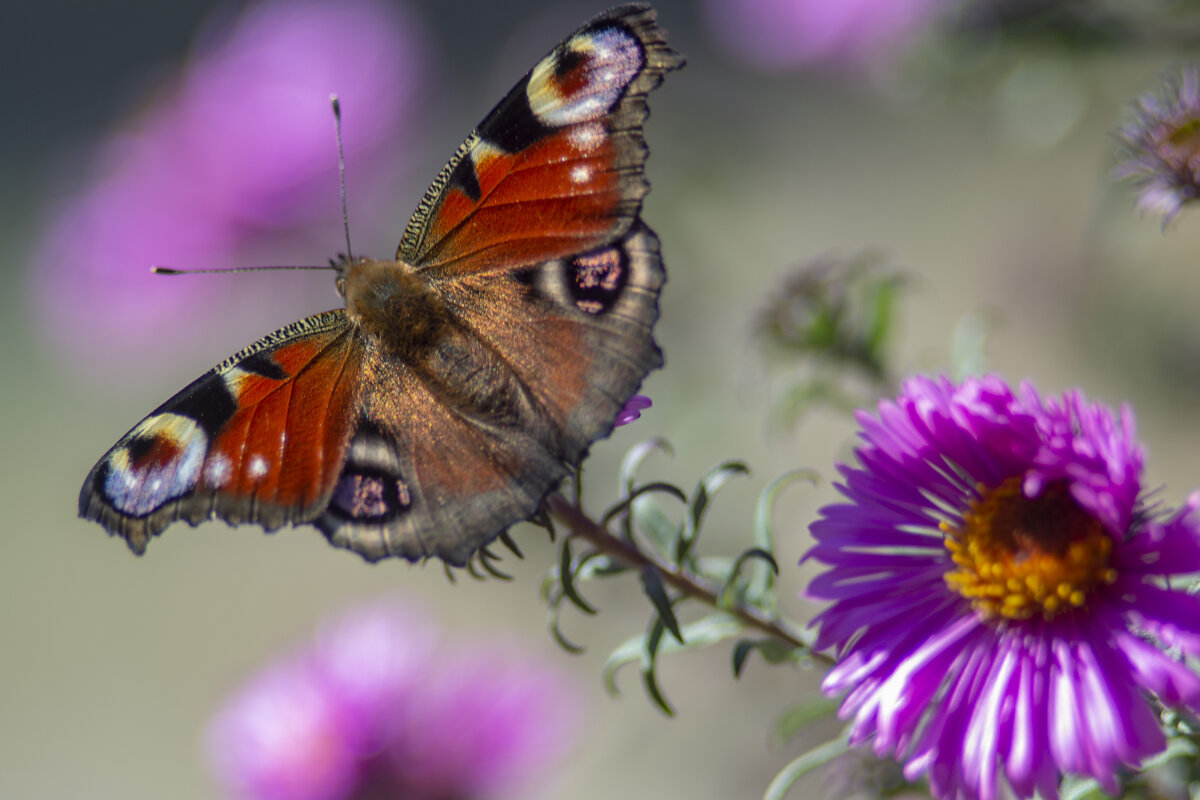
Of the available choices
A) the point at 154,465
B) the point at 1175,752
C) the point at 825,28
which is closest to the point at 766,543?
the point at 1175,752

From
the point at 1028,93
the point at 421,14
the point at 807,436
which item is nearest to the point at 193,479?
the point at 1028,93

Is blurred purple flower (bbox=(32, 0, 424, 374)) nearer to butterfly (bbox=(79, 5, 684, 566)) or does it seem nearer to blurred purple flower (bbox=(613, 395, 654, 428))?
butterfly (bbox=(79, 5, 684, 566))

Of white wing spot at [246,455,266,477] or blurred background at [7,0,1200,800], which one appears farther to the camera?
blurred background at [7,0,1200,800]

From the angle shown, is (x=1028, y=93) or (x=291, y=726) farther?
(x=1028, y=93)

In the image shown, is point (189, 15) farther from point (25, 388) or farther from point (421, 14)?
point (25, 388)

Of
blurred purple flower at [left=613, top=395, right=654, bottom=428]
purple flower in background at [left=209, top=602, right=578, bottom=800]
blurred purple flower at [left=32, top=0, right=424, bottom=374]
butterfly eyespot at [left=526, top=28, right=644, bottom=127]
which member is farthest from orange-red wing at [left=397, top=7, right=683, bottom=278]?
blurred purple flower at [left=32, top=0, right=424, bottom=374]

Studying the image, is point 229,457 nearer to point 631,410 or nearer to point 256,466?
point 256,466
